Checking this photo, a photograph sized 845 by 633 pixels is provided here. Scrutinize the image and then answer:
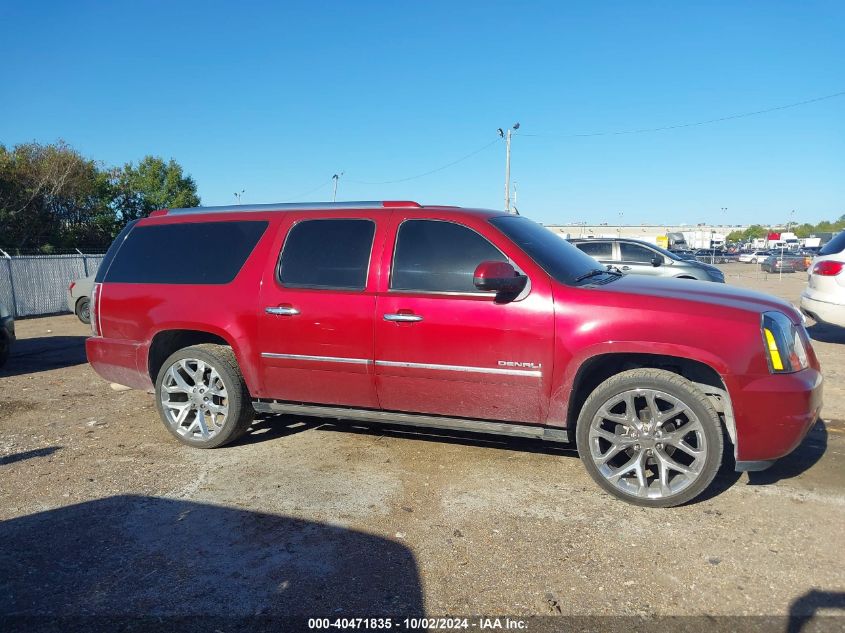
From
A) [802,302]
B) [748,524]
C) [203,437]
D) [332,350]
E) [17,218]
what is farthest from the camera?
[17,218]

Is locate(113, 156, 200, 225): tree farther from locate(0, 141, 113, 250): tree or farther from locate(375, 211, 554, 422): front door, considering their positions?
locate(375, 211, 554, 422): front door

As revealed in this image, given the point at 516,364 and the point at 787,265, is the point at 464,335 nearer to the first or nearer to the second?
the point at 516,364

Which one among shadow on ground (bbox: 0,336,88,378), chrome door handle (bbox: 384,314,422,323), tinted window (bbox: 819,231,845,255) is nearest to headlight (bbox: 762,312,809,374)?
chrome door handle (bbox: 384,314,422,323)

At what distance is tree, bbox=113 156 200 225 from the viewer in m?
38.0

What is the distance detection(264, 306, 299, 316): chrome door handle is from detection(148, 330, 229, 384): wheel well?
678mm

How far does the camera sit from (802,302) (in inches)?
354

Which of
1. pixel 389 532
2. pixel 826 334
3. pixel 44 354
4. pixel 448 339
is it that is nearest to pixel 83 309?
pixel 44 354

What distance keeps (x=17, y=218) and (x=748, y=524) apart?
35746 mm

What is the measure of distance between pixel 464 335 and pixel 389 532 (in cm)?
133

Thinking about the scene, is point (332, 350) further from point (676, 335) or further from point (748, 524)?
point (748, 524)

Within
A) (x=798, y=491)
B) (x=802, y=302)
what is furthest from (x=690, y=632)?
(x=802, y=302)

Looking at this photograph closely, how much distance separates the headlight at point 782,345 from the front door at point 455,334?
1249 mm

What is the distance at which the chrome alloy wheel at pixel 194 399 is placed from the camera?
15.9ft

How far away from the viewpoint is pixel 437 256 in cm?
428
